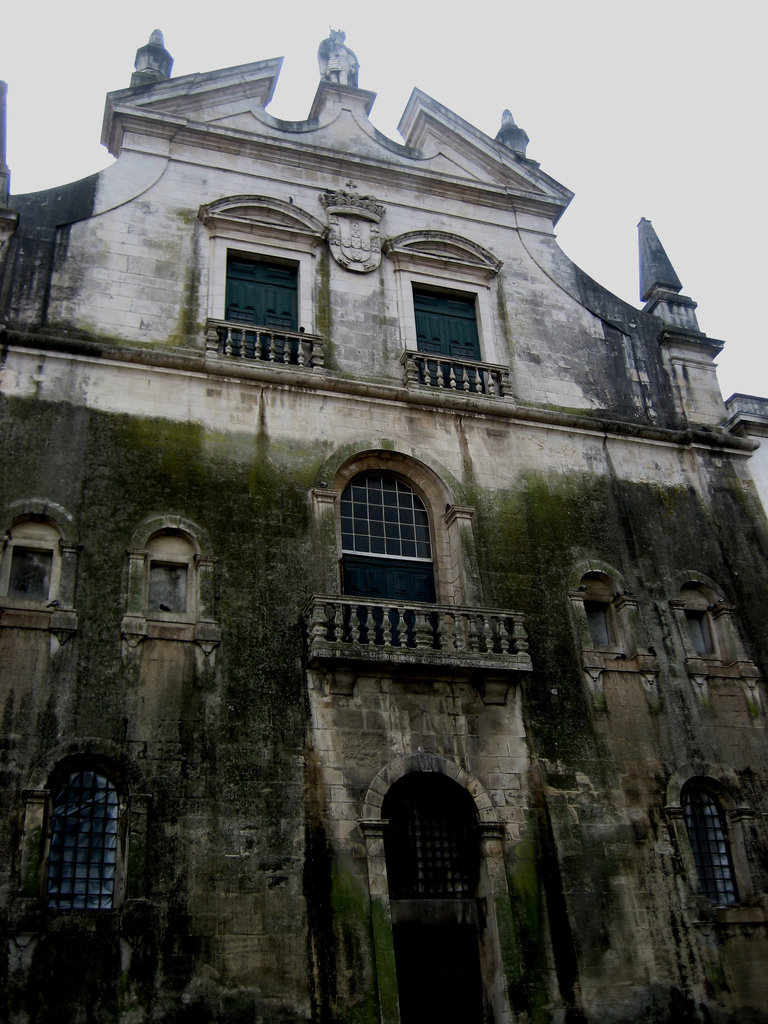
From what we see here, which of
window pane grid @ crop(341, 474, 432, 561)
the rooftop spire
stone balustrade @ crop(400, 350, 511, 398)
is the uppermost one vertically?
the rooftop spire

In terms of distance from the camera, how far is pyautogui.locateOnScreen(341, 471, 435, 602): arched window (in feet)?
51.3

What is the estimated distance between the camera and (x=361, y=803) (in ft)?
43.7

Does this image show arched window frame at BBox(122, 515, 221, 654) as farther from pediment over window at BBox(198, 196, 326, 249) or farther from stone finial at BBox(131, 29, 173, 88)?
stone finial at BBox(131, 29, 173, 88)

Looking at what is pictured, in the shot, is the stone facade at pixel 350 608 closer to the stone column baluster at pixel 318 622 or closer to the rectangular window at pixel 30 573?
the rectangular window at pixel 30 573

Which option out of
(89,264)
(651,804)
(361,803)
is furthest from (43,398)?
(651,804)

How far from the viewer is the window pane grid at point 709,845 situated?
1481cm

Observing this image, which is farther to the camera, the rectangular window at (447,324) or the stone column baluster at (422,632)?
the rectangular window at (447,324)

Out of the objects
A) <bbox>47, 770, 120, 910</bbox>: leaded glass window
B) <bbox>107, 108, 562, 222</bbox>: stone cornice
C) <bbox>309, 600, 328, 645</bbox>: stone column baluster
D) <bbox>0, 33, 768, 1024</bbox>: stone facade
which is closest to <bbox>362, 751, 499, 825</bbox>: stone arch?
<bbox>0, 33, 768, 1024</bbox>: stone facade

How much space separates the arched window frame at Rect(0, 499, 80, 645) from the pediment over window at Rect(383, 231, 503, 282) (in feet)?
27.0

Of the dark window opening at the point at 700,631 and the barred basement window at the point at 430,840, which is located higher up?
the dark window opening at the point at 700,631

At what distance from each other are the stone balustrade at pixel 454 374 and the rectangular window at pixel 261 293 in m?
2.21

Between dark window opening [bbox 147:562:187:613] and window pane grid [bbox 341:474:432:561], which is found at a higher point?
window pane grid [bbox 341:474:432:561]

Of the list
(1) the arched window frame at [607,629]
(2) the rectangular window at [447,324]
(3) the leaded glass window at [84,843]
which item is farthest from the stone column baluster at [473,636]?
(2) the rectangular window at [447,324]

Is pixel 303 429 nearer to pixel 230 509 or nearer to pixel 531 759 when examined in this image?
pixel 230 509
